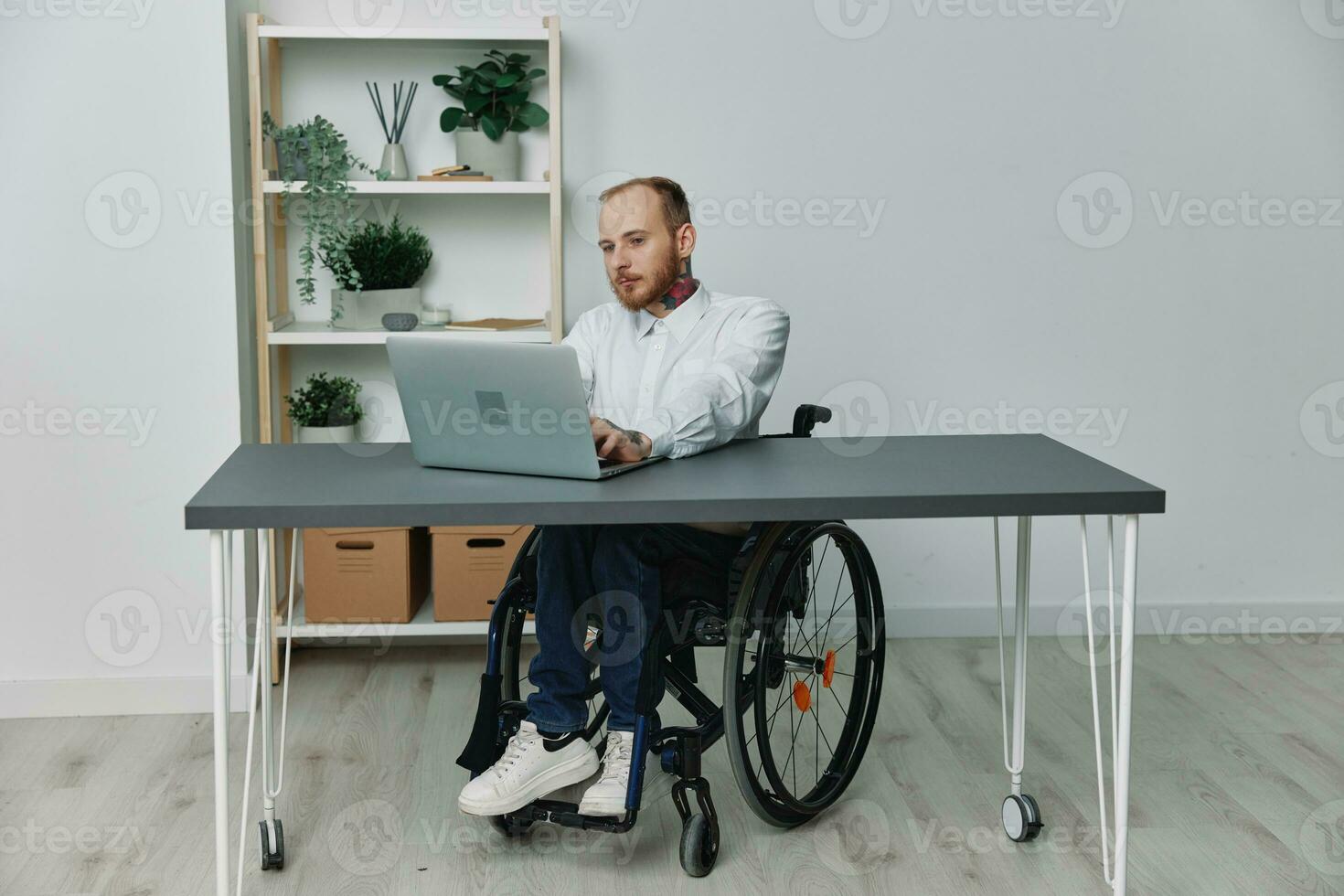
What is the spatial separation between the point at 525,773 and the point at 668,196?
1.07 meters

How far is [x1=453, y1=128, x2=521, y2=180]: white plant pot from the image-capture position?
3240 mm

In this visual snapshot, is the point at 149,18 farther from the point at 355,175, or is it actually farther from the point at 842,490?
the point at 842,490

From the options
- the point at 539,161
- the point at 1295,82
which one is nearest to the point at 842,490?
the point at 539,161

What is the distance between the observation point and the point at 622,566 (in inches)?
85.1

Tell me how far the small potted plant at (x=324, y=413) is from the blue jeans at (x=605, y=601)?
4.06ft

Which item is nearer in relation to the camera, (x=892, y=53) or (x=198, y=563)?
(x=198, y=563)

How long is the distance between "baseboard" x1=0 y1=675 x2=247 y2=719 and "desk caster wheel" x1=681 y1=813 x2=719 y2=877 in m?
1.27

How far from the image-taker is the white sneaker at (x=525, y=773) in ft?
7.02

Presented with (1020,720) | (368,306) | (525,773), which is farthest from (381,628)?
(1020,720)

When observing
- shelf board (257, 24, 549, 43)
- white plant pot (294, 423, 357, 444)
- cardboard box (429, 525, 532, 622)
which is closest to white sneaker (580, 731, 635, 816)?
cardboard box (429, 525, 532, 622)

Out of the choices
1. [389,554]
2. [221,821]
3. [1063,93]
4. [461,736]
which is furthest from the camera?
[1063,93]

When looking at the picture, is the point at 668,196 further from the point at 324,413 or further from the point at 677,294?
the point at 324,413

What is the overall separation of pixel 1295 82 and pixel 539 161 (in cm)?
202

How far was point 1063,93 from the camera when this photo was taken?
3436mm
